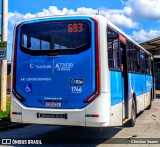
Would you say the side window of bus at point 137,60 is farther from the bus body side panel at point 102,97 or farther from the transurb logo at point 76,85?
the transurb logo at point 76,85

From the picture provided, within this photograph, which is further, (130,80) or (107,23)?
(130,80)

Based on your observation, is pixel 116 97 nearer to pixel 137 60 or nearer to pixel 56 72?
pixel 56 72

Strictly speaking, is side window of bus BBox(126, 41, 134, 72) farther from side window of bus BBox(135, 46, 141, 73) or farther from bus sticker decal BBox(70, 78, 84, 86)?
bus sticker decal BBox(70, 78, 84, 86)

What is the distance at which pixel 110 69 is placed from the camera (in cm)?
972

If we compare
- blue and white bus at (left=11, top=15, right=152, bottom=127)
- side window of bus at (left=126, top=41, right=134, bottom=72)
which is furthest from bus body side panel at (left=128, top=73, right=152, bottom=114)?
blue and white bus at (left=11, top=15, right=152, bottom=127)

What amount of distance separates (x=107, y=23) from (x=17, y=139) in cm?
396

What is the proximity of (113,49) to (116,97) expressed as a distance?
1231 millimetres

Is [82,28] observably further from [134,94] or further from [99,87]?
[134,94]

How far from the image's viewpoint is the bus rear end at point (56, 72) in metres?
9.24

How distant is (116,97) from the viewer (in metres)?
10.2

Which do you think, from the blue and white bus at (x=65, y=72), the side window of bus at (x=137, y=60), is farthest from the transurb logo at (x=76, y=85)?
the side window of bus at (x=137, y=60)

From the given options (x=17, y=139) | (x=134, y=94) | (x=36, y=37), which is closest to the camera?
(x=36, y=37)

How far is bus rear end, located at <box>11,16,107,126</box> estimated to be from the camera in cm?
924

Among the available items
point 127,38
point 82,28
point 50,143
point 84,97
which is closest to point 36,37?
point 82,28
